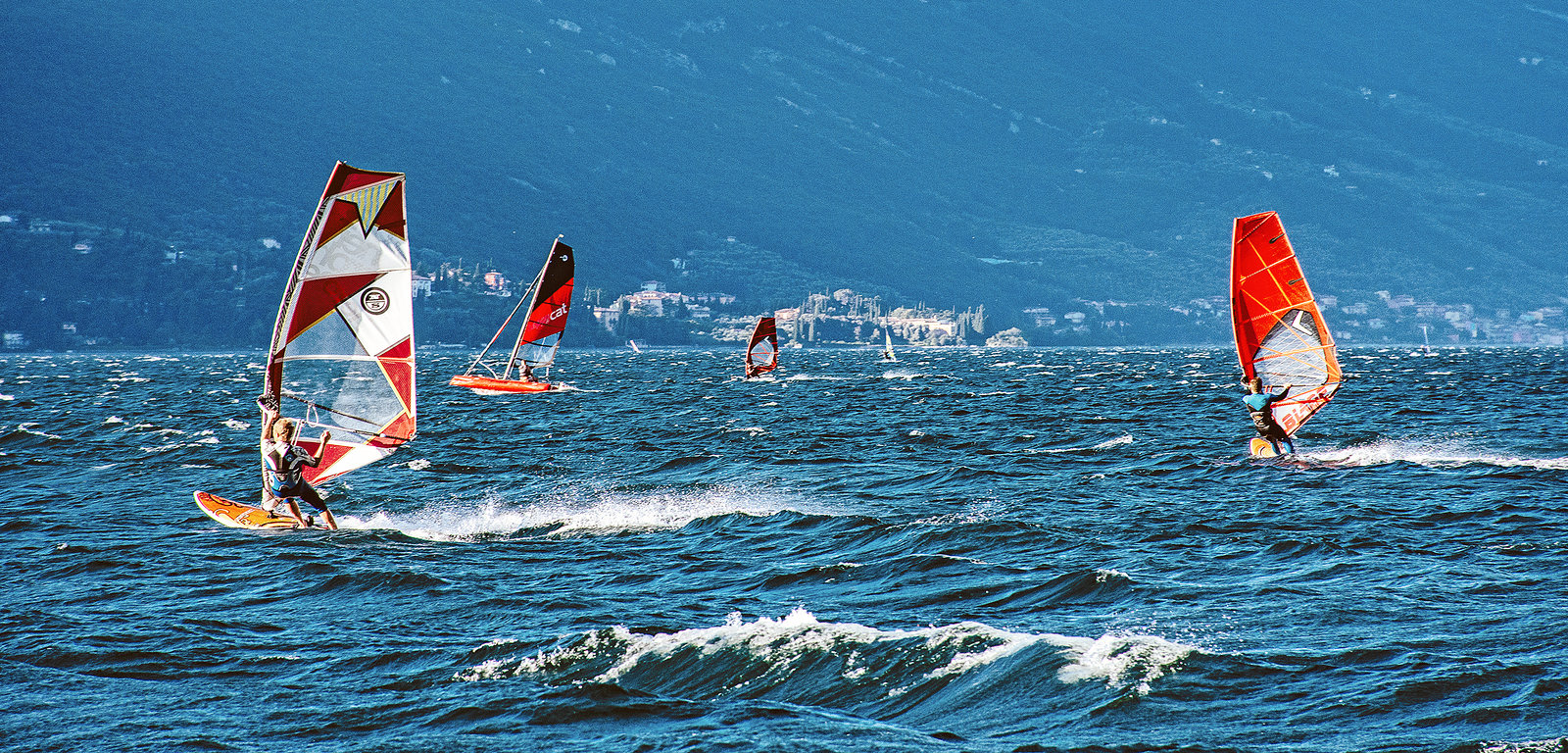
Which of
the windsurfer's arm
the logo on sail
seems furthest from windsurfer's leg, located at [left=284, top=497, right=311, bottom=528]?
the logo on sail

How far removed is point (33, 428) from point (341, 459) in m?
28.4

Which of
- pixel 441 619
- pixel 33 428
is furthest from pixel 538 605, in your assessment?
pixel 33 428

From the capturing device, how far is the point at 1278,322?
28219mm

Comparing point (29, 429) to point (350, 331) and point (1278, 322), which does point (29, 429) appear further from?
point (1278, 322)

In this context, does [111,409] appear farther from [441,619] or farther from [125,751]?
[125,751]

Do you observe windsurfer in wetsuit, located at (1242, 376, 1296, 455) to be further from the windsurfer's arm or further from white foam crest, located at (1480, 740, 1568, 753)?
the windsurfer's arm

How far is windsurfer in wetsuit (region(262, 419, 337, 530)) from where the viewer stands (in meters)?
19.3

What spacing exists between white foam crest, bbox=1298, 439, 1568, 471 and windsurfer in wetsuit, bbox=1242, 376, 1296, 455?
3.41 feet

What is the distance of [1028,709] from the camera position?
10648 mm

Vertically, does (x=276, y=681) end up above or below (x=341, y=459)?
below

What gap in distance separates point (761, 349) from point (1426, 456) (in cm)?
5727

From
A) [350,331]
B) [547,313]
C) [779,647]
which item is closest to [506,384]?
[547,313]

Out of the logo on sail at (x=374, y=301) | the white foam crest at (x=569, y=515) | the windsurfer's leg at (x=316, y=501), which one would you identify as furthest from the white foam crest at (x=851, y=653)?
the windsurfer's leg at (x=316, y=501)

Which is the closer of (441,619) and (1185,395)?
(441,619)
